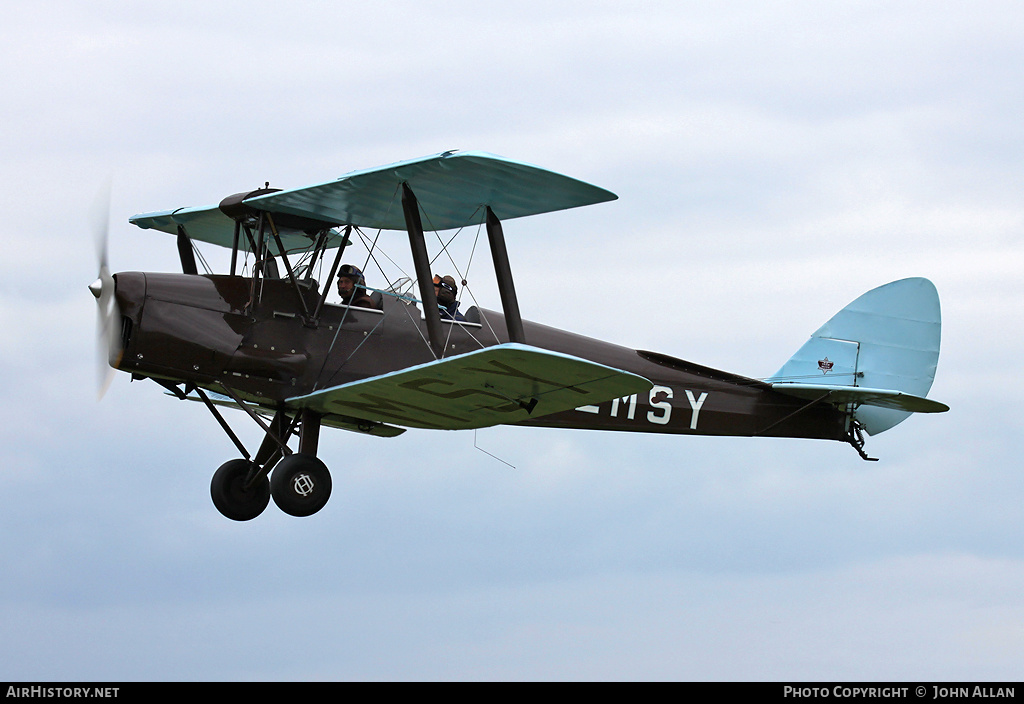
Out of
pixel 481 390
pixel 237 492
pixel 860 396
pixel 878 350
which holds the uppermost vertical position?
pixel 878 350

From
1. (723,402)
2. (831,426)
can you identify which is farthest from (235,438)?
(831,426)

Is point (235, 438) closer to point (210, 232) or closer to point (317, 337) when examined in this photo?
point (317, 337)

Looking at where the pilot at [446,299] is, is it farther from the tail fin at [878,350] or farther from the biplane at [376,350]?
the tail fin at [878,350]

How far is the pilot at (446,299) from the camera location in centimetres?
1355


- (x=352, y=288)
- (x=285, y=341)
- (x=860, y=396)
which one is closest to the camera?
(x=285, y=341)

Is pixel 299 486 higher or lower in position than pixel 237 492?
higher

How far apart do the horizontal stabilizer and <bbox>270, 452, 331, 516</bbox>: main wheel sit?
497cm

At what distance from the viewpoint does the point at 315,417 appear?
13109mm

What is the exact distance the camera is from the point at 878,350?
15.2 m

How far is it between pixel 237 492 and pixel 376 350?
1880 mm

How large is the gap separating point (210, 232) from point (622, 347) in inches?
175

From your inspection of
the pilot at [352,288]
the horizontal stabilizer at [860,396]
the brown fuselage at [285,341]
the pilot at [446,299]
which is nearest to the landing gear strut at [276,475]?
the brown fuselage at [285,341]

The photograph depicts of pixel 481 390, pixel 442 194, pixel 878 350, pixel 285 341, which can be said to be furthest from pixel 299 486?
pixel 878 350

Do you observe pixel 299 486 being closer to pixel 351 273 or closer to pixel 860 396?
pixel 351 273
